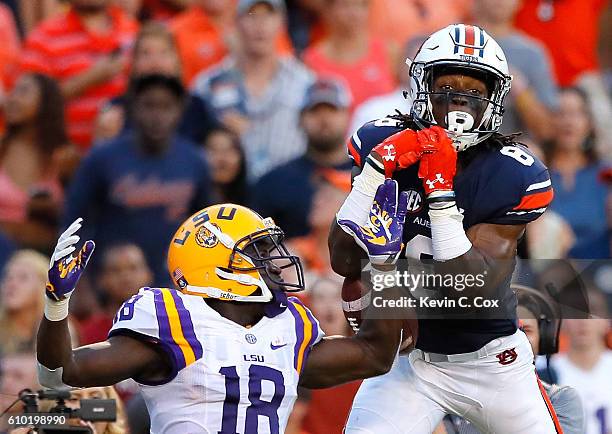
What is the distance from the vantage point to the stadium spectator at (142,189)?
359 inches

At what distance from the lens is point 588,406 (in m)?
8.04

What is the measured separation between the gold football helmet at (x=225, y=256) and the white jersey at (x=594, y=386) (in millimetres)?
3289

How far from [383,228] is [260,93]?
4.73 m

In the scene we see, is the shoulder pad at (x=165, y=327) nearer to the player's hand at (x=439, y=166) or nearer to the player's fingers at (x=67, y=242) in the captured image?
the player's fingers at (x=67, y=242)

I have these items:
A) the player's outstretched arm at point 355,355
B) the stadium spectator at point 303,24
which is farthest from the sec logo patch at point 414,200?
the stadium spectator at point 303,24

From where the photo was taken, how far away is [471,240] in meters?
5.59

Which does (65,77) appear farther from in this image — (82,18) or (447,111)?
(447,111)

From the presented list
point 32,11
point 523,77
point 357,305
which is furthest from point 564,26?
point 357,305

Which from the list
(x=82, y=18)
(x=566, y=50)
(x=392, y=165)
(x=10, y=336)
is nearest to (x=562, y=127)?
(x=566, y=50)

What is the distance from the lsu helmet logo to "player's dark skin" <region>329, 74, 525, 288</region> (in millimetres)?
666

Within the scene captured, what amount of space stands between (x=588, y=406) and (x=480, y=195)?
9.21ft

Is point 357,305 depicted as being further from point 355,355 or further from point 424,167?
point 424,167

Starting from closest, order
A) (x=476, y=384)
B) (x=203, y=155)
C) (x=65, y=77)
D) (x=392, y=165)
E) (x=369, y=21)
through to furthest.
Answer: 1. (x=392, y=165)
2. (x=476, y=384)
3. (x=203, y=155)
4. (x=65, y=77)
5. (x=369, y=21)

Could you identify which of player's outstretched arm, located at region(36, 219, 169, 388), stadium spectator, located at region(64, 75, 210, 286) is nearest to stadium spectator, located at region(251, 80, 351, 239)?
stadium spectator, located at region(64, 75, 210, 286)
